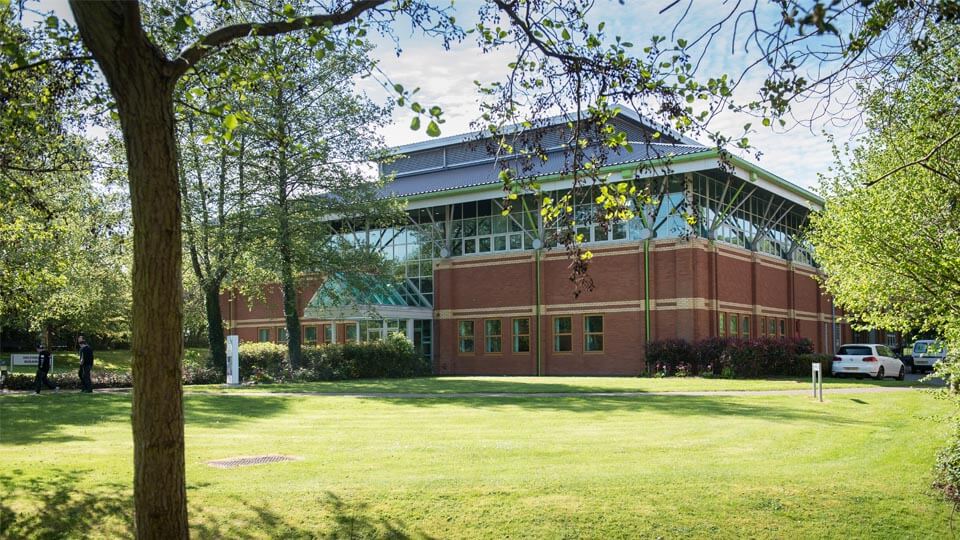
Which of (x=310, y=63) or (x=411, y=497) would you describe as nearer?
(x=411, y=497)

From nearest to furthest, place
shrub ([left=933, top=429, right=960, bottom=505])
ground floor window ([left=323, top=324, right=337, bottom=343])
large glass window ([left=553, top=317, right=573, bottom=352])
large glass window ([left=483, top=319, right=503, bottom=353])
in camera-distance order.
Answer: shrub ([left=933, top=429, right=960, bottom=505]), large glass window ([left=553, top=317, right=573, bottom=352]), large glass window ([left=483, top=319, right=503, bottom=353]), ground floor window ([left=323, top=324, right=337, bottom=343])

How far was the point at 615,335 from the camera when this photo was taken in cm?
3444

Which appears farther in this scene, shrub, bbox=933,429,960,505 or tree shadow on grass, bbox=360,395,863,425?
tree shadow on grass, bbox=360,395,863,425

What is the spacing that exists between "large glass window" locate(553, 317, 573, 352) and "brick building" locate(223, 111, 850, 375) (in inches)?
2.0

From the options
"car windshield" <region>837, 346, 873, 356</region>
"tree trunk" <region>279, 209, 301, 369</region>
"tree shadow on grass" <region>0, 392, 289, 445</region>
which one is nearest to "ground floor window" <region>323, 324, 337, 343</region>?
"tree trunk" <region>279, 209, 301, 369</region>

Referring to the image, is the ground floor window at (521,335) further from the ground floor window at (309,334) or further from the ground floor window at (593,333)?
the ground floor window at (309,334)

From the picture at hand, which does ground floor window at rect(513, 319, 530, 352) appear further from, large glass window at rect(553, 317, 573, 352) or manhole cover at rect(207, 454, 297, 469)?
manhole cover at rect(207, 454, 297, 469)

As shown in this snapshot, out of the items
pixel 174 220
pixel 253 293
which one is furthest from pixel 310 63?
pixel 174 220

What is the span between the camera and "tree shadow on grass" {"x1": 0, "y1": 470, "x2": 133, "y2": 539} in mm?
7945

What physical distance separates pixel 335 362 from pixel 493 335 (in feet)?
27.6

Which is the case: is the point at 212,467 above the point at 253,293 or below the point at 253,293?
below

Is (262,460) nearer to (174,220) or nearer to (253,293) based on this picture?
(174,220)

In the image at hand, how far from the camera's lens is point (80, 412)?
17.0 m

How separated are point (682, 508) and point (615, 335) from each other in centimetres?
2607
